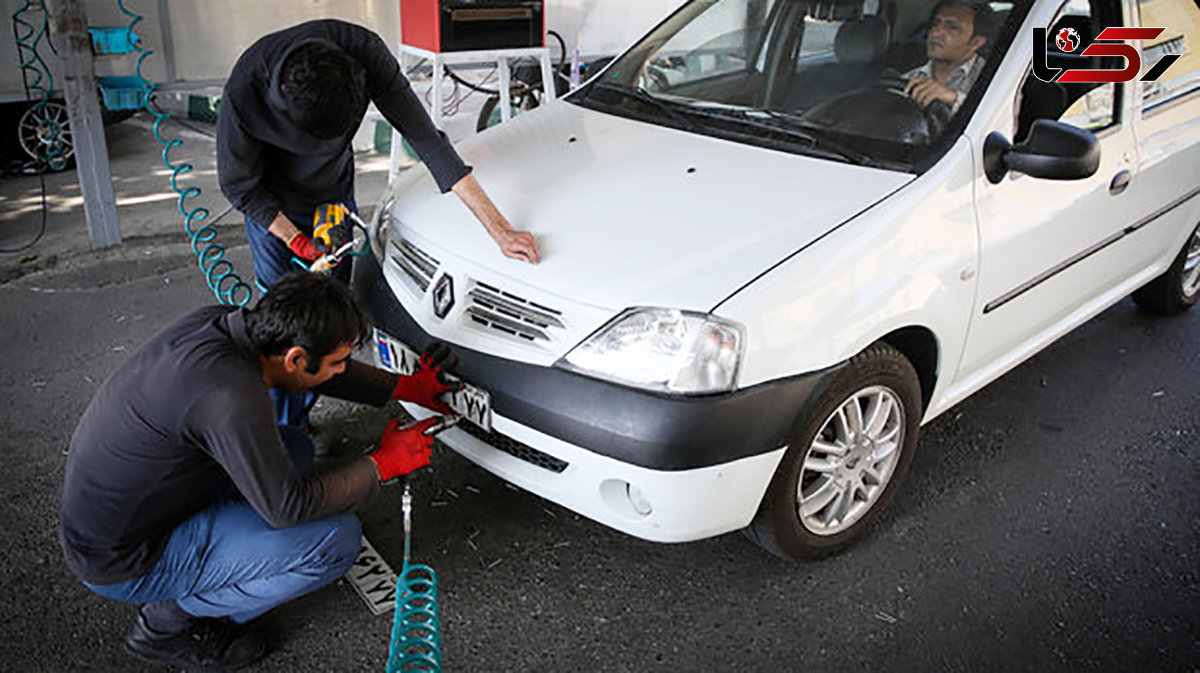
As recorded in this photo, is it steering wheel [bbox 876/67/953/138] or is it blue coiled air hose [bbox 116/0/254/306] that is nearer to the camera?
steering wheel [bbox 876/67/953/138]

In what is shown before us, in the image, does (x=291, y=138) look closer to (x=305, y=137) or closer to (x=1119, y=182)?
(x=305, y=137)

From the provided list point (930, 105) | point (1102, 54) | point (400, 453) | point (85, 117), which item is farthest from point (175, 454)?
point (85, 117)

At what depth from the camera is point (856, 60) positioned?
3078mm

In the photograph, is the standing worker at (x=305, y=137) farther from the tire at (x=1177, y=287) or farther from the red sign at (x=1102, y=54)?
the tire at (x=1177, y=287)

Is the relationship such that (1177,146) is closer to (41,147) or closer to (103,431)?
(103,431)

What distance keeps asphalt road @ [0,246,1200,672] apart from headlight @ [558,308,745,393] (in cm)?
72

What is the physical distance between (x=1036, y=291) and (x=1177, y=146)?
105 centimetres

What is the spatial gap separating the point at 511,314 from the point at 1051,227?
1692 millimetres

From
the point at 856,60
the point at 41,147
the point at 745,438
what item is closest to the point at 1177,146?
the point at 856,60

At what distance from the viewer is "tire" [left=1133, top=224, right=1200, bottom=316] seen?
4.13 metres

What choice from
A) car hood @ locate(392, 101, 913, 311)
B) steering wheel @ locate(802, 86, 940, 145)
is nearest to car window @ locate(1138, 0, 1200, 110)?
steering wheel @ locate(802, 86, 940, 145)

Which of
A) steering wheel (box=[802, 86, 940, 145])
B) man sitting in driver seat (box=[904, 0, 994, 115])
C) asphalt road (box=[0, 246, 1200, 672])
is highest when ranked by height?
man sitting in driver seat (box=[904, 0, 994, 115])

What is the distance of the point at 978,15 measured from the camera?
114 inches

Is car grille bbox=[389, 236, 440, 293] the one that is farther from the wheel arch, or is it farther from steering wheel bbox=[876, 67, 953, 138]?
steering wheel bbox=[876, 67, 953, 138]
